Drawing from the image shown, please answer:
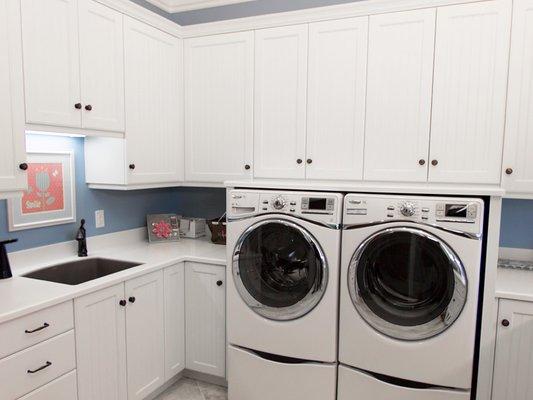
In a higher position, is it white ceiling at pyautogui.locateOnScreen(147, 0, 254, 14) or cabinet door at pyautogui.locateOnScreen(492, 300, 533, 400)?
white ceiling at pyautogui.locateOnScreen(147, 0, 254, 14)

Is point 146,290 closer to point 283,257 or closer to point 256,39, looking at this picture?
point 283,257

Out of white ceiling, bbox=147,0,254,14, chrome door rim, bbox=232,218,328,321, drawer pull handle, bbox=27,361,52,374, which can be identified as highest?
white ceiling, bbox=147,0,254,14

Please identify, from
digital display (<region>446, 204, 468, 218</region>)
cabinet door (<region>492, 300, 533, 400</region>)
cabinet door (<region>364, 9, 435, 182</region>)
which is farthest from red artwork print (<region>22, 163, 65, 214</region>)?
cabinet door (<region>492, 300, 533, 400</region>)

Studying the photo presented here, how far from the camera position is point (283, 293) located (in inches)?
91.9

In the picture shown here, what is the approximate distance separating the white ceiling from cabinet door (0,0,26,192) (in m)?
1.45

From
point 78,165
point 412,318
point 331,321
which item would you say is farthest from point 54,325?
point 412,318

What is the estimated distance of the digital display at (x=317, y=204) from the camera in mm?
2215

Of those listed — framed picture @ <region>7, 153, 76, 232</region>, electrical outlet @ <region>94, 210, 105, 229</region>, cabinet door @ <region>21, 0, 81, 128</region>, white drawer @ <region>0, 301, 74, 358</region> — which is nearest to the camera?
white drawer @ <region>0, 301, 74, 358</region>

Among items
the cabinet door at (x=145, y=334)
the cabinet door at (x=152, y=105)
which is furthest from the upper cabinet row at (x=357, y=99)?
the cabinet door at (x=145, y=334)

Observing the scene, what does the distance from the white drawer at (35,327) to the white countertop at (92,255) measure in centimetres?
4

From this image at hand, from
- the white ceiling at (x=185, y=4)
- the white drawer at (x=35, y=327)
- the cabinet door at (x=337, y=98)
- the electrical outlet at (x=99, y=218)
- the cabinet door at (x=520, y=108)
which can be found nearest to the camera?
the white drawer at (x=35, y=327)

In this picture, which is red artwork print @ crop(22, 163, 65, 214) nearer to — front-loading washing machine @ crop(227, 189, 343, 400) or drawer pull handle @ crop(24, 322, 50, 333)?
drawer pull handle @ crop(24, 322, 50, 333)

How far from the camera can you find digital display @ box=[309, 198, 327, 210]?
87.2 inches

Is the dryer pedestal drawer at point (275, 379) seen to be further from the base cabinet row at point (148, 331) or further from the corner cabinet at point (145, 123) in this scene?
the corner cabinet at point (145, 123)
